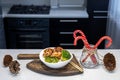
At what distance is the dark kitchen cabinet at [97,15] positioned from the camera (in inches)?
140

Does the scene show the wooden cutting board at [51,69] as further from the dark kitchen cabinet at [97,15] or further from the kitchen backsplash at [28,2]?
the kitchen backsplash at [28,2]

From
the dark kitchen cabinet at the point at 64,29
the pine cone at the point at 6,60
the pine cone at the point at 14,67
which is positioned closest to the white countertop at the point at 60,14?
the dark kitchen cabinet at the point at 64,29

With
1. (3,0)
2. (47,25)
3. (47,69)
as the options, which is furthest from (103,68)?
(3,0)

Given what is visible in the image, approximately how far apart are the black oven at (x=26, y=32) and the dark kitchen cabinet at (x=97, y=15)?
2.14ft

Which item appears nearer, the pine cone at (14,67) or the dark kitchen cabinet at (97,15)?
the pine cone at (14,67)

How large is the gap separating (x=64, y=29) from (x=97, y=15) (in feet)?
1.72

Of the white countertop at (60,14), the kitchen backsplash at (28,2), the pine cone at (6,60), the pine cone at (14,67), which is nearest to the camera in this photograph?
the pine cone at (14,67)

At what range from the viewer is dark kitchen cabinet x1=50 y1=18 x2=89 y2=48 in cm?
355

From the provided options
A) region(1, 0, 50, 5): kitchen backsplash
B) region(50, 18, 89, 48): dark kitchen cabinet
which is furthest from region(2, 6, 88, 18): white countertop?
region(1, 0, 50, 5): kitchen backsplash

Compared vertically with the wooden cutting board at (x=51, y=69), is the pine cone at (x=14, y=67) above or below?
above

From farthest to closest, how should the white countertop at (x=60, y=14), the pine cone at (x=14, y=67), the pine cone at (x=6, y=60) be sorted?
the white countertop at (x=60, y=14), the pine cone at (x=6, y=60), the pine cone at (x=14, y=67)

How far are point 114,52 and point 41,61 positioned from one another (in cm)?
67

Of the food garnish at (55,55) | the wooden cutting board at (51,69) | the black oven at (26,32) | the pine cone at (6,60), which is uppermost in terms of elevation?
the food garnish at (55,55)

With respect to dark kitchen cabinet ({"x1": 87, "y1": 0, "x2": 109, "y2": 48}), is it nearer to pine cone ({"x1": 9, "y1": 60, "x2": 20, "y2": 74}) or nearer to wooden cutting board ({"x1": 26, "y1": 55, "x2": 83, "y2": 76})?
wooden cutting board ({"x1": 26, "y1": 55, "x2": 83, "y2": 76})
